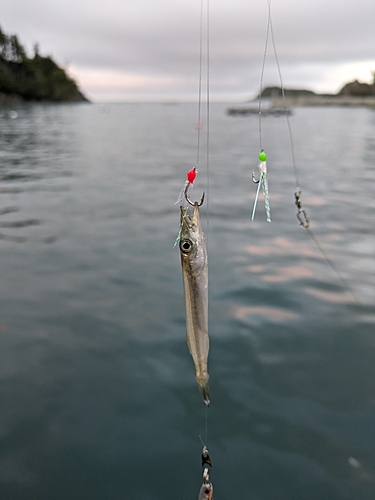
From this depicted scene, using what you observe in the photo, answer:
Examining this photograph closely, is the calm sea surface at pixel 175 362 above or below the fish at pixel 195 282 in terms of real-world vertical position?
below

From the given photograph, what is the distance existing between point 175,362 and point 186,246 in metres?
4.70

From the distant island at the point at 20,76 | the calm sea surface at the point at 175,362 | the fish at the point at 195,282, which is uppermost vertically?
the distant island at the point at 20,76

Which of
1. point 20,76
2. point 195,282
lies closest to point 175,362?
point 195,282

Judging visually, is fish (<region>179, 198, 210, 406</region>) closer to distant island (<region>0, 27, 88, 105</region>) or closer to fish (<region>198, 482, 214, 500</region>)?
fish (<region>198, 482, 214, 500</region>)

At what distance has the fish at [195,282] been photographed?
112 inches

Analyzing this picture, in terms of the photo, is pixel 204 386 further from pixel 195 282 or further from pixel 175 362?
pixel 175 362

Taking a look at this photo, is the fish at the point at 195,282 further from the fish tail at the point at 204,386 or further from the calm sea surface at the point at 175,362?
the calm sea surface at the point at 175,362

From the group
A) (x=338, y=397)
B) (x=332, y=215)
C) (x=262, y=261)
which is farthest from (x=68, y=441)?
(x=332, y=215)

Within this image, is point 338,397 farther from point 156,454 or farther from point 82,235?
point 82,235

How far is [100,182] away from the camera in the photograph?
22.8 metres

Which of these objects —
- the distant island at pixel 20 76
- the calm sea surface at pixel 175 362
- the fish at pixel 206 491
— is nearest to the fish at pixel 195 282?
the fish at pixel 206 491

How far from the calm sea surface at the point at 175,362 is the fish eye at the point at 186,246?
351cm

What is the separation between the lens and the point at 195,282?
295 centimetres

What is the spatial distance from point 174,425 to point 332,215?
480 inches
